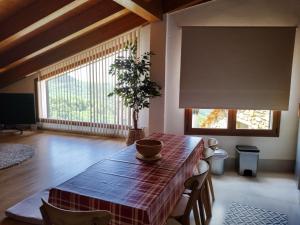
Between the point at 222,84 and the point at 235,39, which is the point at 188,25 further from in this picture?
the point at 222,84

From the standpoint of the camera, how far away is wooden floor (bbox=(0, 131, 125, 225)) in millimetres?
3184

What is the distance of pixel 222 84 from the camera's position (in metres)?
4.11

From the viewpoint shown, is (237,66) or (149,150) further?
(237,66)

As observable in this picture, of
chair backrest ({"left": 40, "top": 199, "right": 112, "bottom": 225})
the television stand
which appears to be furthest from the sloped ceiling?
chair backrest ({"left": 40, "top": 199, "right": 112, "bottom": 225})

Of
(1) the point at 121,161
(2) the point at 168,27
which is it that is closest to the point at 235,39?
(2) the point at 168,27

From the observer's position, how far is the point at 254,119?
170 inches

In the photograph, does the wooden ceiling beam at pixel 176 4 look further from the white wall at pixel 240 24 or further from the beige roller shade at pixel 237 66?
the beige roller shade at pixel 237 66

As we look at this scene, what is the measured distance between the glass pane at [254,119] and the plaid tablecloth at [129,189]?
7.70 feet

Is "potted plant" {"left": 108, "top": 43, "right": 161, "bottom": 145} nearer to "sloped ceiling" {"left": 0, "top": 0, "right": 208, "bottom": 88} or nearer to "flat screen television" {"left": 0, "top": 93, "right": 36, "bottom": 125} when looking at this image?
"sloped ceiling" {"left": 0, "top": 0, "right": 208, "bottom": 88}

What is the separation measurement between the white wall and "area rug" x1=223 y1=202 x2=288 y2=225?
4.71ft

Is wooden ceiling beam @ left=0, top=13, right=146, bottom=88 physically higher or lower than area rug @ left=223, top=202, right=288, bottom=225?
higher

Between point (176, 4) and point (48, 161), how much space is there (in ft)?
10.7

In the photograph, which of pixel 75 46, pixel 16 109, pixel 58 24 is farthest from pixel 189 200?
pixel 16 109

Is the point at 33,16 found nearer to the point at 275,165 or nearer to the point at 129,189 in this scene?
the point at 129,189
